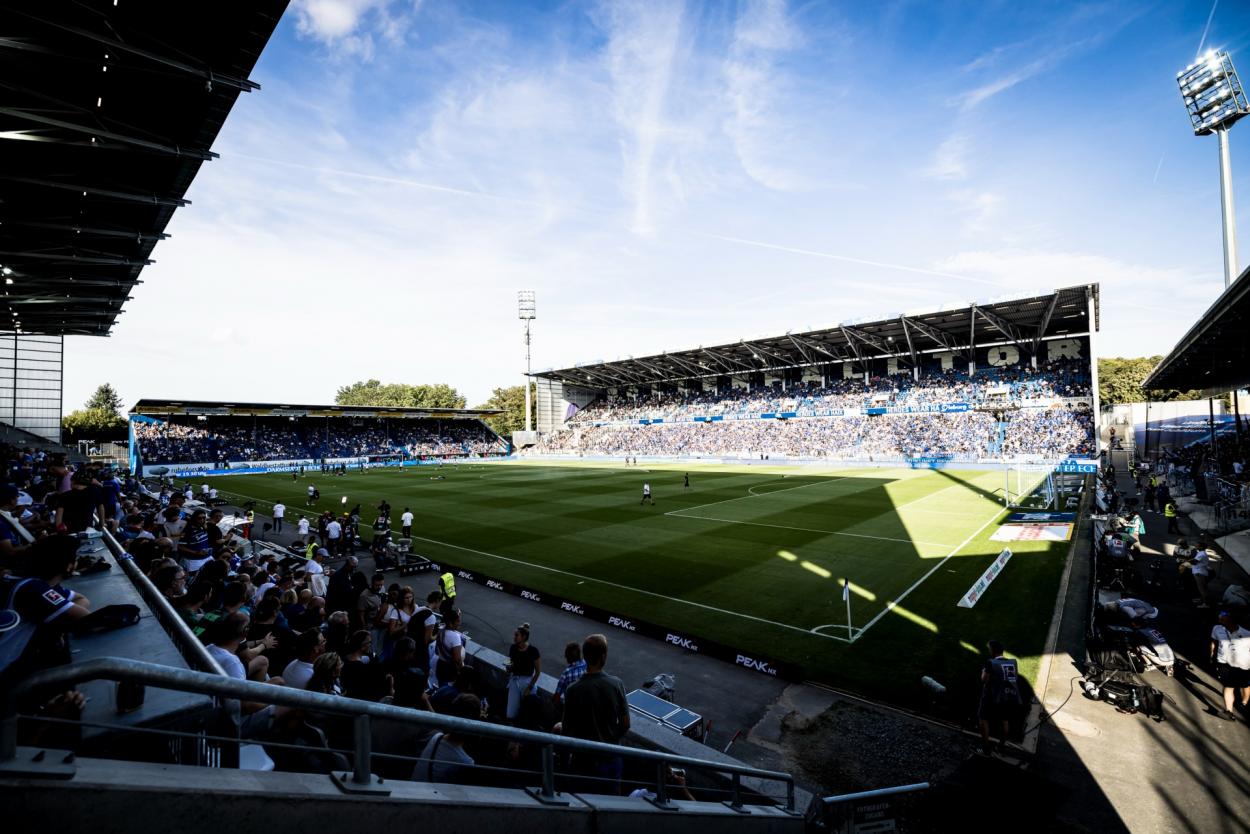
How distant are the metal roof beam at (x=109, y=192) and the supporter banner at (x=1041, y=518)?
Result: 97.7ft

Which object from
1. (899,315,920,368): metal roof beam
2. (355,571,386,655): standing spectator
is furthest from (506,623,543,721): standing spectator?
(899,315,920,368): metal roof beam

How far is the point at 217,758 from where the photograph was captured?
10.2 ft

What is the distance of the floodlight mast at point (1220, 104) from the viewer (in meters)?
43.9

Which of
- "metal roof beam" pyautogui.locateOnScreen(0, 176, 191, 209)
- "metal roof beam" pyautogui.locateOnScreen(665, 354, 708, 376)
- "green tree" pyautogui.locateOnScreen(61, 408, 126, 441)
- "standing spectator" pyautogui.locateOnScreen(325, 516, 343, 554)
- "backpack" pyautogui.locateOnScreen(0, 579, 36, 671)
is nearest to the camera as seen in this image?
"backpack" pyautogui.locateOnScreen(0, 579, 36, 671)

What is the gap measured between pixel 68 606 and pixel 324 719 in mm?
1797

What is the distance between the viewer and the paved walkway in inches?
270

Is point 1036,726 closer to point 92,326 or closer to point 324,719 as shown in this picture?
point 324,719

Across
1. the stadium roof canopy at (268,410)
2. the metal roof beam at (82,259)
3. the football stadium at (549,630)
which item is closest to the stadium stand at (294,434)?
the stadium roof canopy at (268,410)

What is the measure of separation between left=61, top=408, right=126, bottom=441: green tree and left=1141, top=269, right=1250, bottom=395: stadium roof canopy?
107628 mm

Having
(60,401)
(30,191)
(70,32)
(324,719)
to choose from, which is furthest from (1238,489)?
(60,401)

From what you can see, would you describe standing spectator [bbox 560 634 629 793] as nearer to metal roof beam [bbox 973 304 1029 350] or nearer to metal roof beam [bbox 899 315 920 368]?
metal roof beam [bbox 973 304 1029 350]

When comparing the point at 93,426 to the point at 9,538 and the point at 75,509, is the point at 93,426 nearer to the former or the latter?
the point at 75,509

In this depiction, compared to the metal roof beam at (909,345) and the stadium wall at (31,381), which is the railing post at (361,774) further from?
the metal roof beam at (909,345)

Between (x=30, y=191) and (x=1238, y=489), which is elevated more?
(x=30, y=191)
